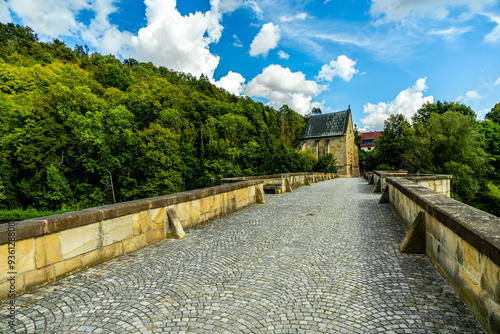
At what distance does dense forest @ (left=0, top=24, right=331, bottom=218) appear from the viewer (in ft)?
98.4

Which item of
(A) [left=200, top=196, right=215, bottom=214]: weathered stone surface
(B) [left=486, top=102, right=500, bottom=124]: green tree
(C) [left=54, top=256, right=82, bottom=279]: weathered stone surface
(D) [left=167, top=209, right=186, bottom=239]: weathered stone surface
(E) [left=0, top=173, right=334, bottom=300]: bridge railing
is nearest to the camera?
(E) [left=0, top=173, right=334, bottom=300]: bridge railing

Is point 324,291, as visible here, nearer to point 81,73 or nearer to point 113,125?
point 113,125

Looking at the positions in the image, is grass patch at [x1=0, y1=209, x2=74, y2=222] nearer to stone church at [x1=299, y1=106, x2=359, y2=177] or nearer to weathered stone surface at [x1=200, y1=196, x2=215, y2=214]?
weathered stone surface at [x1=200, y1=196, x2=215, y2=214]

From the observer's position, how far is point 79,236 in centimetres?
387

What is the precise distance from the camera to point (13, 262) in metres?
3.03

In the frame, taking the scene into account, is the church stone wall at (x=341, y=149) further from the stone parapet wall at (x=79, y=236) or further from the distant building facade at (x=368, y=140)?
the stone parapet wall at (x=79, y=236)

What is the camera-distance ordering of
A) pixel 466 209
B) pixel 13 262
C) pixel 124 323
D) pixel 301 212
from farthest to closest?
pixel 301 212, pixel 466 209, pixel 13 262, pixel 124 323

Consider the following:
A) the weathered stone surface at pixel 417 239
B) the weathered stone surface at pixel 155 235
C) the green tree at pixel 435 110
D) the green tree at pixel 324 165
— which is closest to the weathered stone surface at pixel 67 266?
the weathered stone surface at pixel 155 235

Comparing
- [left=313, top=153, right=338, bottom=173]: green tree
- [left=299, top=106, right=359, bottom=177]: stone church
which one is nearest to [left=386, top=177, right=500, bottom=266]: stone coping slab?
[left=313, top=153, right=338, bottom=173]: green tree

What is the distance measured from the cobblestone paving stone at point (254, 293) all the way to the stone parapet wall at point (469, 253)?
0.49 ft

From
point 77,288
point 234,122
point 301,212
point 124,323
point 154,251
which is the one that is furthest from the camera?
point 234,122

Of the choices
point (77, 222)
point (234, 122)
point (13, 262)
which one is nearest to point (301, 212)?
point (77, 222)

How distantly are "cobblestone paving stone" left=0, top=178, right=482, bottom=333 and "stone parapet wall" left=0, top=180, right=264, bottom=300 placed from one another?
0.18 metres

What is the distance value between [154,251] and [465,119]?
125 feet
